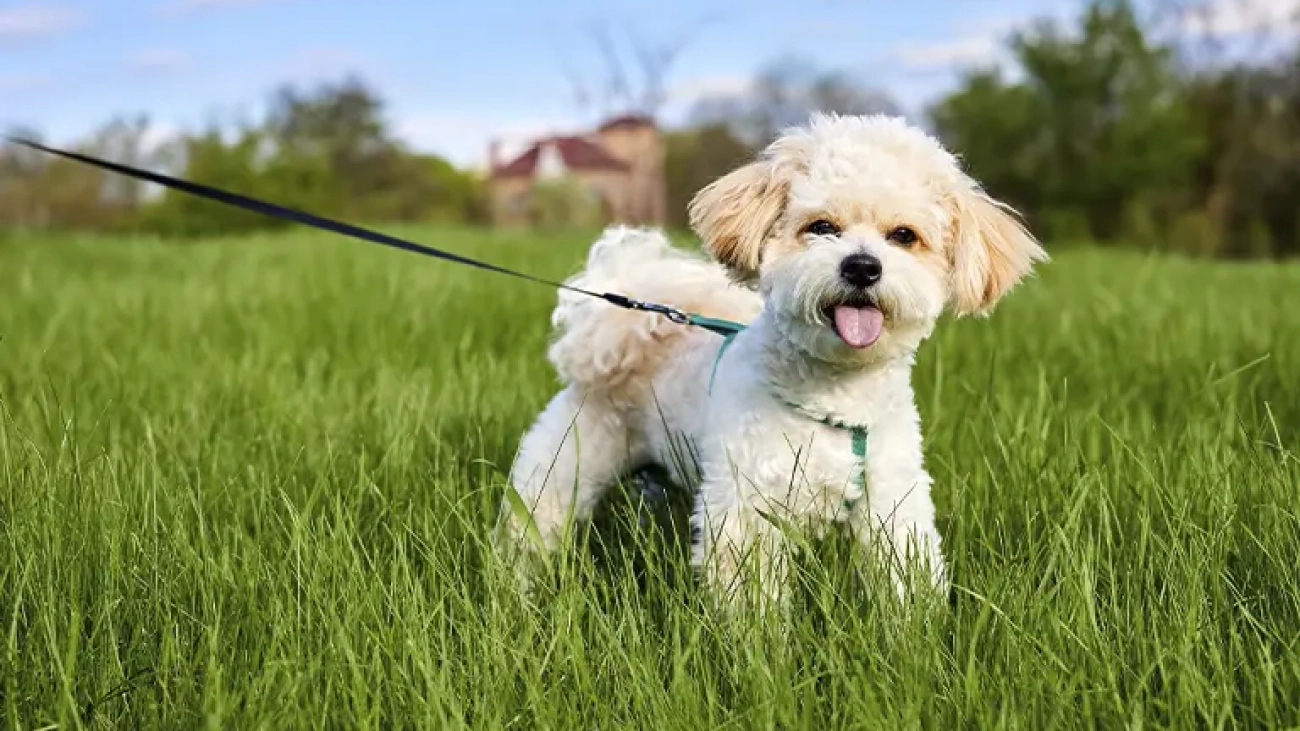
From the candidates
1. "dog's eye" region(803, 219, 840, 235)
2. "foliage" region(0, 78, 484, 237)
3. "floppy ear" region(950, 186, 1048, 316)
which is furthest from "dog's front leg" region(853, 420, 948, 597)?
Answer: "foliage" region(0, 78, 484, 237)

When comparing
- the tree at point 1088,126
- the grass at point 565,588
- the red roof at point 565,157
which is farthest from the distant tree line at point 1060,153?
the grass at point 565,588

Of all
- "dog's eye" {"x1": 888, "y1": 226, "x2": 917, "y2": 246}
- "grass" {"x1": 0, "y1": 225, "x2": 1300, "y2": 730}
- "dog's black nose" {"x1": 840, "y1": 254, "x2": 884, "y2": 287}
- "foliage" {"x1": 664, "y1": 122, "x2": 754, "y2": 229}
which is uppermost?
"foliage" {"x1": 664, "y1": 122, "x2": 754, "y2": 229}

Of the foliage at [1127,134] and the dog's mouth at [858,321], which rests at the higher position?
the foliage at [1127,134]

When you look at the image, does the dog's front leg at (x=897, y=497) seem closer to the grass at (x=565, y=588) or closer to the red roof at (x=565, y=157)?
the grass at (x=565, y=588)

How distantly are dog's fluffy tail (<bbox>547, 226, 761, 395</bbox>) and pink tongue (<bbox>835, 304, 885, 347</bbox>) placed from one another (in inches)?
32.9

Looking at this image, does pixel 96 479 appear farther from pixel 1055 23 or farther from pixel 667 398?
pixel 1055 23

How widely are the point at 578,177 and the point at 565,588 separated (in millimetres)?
57839

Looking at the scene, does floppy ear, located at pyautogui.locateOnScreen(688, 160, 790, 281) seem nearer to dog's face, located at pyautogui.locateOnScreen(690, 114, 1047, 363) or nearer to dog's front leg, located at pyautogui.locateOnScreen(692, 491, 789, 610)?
dog's face, located at pyautogui.locateOnScreen(690, 114, 1047, 363)

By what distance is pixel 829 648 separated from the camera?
97.3 inches

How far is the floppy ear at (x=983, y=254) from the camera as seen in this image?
10.3ft

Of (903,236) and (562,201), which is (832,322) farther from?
(562,201)

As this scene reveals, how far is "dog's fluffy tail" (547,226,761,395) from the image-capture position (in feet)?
12.3

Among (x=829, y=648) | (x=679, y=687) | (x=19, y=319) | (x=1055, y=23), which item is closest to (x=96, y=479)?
(x=679, y=687)

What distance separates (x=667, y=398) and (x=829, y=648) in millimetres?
1305
